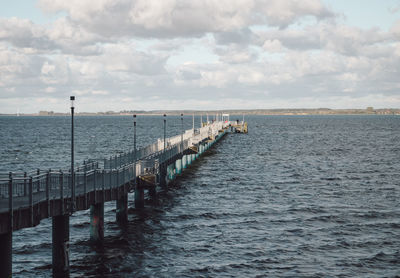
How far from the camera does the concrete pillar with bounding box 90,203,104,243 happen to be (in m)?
29.0

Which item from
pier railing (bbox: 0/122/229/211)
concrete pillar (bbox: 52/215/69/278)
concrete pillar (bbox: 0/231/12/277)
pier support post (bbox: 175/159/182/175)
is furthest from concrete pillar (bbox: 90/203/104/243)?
pier support post (bbox: 175/159/182/175)

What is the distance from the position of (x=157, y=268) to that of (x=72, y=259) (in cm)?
498

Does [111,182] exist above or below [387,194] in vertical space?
above

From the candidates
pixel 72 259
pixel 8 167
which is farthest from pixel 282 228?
pixel 8 167

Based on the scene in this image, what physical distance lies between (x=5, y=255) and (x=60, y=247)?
159 inches

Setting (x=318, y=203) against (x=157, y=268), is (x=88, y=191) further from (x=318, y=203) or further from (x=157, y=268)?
(x=318, y=203)

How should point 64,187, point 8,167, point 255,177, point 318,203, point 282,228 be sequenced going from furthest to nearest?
point 8,167 → point 255,177 → point 318,203 → point 282,228 → point 64,187

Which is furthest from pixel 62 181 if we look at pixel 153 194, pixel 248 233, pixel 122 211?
pixel 153 194

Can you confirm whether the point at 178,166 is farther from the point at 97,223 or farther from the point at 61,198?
the point at 61,198

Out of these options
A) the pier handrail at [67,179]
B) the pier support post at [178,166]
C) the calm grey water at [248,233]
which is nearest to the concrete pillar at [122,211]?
the calm grey water at [248,233]

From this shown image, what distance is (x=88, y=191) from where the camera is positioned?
86.8ft

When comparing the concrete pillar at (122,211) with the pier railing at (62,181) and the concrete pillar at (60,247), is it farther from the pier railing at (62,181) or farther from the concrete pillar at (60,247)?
the concrete pillar at (60,247)

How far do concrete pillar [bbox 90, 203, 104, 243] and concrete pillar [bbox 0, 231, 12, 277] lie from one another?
902 centimetres

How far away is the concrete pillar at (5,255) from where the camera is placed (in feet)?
65.2
